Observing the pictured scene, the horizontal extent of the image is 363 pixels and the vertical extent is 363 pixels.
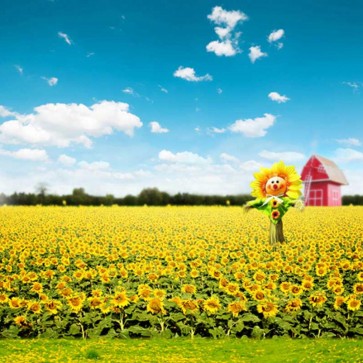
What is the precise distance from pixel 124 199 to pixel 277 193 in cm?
2264

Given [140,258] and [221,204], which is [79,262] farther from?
[221,204]

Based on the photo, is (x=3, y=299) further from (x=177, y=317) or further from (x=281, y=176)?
(x=281, y=176)

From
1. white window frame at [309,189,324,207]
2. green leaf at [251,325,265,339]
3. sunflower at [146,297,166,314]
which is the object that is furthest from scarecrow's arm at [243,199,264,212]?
white window frame at [309,189,324,207]

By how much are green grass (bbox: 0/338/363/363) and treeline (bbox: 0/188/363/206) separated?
2854cm

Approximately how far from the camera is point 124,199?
115 ft

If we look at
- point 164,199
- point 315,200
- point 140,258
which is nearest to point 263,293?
point 140,258

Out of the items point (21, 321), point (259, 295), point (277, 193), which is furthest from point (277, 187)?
point (21, 321)

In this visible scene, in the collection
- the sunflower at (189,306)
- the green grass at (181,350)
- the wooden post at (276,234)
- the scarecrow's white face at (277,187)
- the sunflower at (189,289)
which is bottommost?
the green grass at (181,350)

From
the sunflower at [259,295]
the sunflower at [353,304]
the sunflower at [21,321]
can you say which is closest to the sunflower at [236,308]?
the sunflower at [259,295]

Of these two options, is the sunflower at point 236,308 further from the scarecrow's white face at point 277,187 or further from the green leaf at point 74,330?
the scarecrow's white face at point 277,187

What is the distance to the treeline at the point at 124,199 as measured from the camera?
111ft

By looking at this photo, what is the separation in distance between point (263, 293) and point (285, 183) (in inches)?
296

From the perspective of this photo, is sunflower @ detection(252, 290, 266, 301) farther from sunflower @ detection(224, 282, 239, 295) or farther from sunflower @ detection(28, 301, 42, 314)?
sunflower @ detection(28, 301, 42, 314)

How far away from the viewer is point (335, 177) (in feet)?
127
